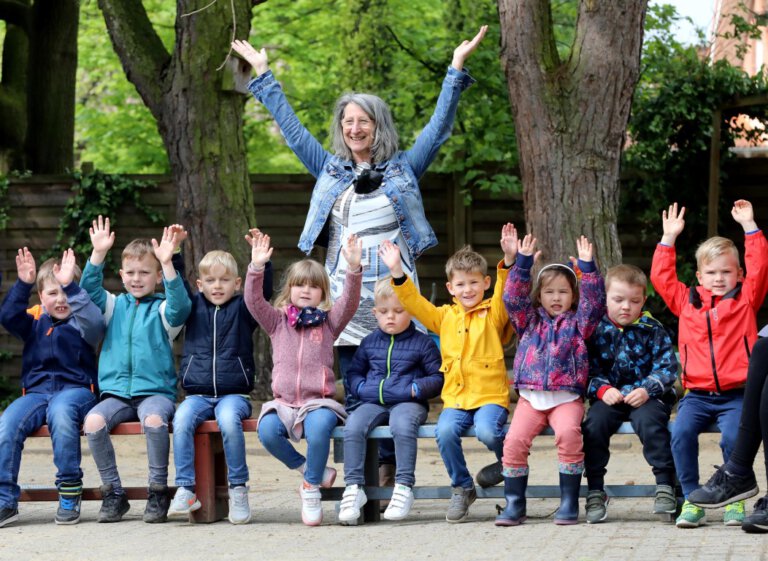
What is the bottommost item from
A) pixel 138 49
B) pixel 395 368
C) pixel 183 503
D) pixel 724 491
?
pixel 183 503

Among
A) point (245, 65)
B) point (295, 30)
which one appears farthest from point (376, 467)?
point (295, 30)

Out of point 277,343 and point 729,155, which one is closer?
point 277,343

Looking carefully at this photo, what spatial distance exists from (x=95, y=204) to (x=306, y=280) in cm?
702

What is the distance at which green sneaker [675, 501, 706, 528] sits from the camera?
6.25 m

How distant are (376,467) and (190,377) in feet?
3.69

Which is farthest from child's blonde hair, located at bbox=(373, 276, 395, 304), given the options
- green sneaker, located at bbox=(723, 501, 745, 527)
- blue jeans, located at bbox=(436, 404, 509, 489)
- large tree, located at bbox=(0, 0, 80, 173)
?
large tree, located at bbox=(0, 0, 80, 173)

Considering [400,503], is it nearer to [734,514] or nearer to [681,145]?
[734,514]

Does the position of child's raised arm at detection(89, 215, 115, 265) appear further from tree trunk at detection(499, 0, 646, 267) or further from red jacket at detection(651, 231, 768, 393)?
tree trunk at detection(499, 0, 646, 267)

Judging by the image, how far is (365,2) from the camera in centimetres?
1536

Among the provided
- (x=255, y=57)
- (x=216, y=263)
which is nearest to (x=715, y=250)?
(x=216, y=263)

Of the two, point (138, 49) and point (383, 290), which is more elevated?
point (138, 49)

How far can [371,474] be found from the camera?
273 inches

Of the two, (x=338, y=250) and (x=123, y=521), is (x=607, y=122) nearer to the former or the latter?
(x=338, y=250)

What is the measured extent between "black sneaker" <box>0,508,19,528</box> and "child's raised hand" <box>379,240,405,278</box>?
2435mm
